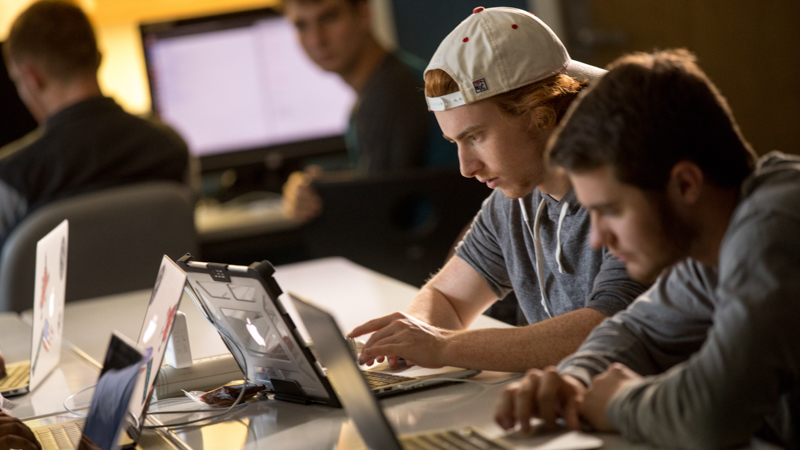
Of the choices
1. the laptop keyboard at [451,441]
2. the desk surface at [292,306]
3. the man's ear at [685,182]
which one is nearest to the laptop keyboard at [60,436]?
the desk surface at [292,306]

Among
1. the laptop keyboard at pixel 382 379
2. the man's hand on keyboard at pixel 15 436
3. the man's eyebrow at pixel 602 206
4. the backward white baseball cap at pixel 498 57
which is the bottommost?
the laptop keyboard at pixel 382 379

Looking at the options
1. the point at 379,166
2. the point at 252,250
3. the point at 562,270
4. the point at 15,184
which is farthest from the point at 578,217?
the point at 252,250

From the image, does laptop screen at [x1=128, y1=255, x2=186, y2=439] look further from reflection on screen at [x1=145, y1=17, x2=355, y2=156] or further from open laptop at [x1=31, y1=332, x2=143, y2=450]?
reflection on screen at [x1=145, y1=17, x2=355, y2=156]

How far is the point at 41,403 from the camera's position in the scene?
1.39 meters

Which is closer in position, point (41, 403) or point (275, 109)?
point (41, 403)

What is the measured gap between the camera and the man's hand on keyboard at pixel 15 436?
106cm

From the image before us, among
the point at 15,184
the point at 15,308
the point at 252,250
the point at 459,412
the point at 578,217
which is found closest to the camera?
the point at 459,412

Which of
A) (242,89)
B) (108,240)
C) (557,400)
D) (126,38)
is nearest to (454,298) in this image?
(557,400)

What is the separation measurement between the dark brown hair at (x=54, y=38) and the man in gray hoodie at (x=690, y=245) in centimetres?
214

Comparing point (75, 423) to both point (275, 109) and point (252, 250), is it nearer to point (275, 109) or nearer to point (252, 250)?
point (252, 250)

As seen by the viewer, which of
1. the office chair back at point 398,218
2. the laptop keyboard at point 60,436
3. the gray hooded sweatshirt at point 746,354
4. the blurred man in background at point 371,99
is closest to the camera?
the gray hooded sweatshirt at point 746,354

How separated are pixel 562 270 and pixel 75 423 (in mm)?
785

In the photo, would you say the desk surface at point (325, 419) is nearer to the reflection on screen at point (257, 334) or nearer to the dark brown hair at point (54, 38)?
the reflection on screen at point (257, 334)

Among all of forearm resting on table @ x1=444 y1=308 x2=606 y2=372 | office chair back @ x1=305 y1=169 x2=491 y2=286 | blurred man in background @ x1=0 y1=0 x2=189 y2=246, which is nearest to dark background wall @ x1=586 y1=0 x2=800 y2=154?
office chair back @ x1=305 y1=169 x2=491 y2=286
